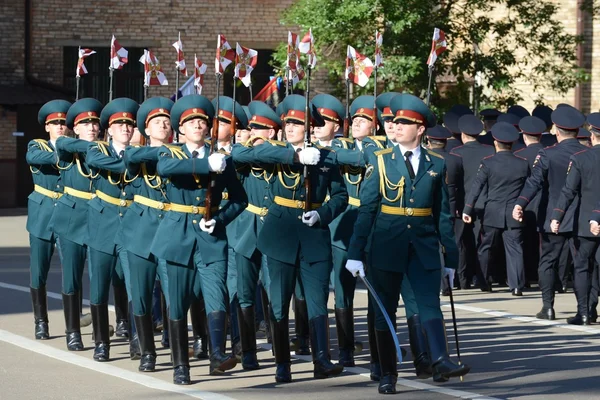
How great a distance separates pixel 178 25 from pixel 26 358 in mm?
21227

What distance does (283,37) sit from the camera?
32.5m

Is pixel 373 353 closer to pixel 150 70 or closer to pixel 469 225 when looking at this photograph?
pixel 150 70

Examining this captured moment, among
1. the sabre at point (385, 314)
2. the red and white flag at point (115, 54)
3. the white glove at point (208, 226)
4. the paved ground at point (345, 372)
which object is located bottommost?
the paved ground at point (345, 372)

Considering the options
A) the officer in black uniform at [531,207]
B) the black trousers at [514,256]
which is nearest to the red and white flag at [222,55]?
the officer in black uniform at [531,207]

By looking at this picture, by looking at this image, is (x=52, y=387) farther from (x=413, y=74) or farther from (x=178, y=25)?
(x=178, y=25)

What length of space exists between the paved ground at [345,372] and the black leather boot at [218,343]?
5.1 inches

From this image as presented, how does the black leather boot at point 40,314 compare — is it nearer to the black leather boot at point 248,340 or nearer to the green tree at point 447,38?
the black leather boot at point 248,340

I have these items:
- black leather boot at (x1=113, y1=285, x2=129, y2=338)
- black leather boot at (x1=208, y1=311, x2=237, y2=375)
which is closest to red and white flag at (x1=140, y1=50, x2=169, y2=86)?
black leather boot at (x1=113, y1=285, x2=129, y2=338)

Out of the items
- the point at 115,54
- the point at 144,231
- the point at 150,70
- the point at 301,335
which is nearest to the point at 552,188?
the point at 150,70

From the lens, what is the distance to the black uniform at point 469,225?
1725 cm

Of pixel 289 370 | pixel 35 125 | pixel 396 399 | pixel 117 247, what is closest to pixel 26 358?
pixel 117 247

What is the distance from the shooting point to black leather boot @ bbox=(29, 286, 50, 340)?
1262 cm

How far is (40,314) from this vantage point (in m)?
12.7

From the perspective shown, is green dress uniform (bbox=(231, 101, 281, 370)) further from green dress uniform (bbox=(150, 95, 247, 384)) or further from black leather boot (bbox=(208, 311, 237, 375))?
black leather boot (bbox=(208, 311, 237, 375))
